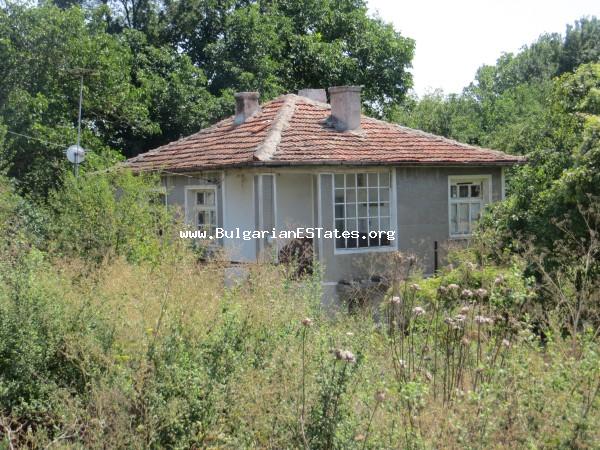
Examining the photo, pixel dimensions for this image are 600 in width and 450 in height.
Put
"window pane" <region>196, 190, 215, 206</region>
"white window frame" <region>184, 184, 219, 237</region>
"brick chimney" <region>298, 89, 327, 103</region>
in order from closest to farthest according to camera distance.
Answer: "white window frame" <region>184, 184, 219, 237</region> < "window pane" <region>196, 190, 215, 206</region> < "brick chimney" <region>298, 89, 327, 103</region>

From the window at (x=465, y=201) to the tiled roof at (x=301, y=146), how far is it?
0.66 m

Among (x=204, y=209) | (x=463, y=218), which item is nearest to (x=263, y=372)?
(x=204, y=209)

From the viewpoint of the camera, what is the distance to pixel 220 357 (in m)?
5.62

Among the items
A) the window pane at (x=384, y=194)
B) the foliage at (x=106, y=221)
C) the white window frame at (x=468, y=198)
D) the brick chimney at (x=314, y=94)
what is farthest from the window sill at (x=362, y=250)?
the brick chimney at (x=314, y=94)

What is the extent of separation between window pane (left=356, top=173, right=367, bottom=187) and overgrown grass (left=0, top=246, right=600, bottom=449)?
9.71 metres

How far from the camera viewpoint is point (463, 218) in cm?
1838

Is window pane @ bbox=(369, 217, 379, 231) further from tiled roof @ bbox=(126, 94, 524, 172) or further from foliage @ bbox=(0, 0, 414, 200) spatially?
foliage @ bbox=(0, 0, 414, 200)

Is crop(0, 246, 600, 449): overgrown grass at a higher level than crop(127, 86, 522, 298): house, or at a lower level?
lower

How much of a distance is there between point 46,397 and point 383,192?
1191 centimetres

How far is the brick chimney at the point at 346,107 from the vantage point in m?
17.8

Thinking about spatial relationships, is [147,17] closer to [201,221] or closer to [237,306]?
[201,221]

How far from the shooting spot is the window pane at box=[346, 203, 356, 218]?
16858mm

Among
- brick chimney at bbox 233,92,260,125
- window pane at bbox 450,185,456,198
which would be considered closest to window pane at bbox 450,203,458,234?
window pane at bbox 450,185,456,198

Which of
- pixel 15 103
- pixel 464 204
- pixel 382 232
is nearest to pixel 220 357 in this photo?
pixel 382 232
